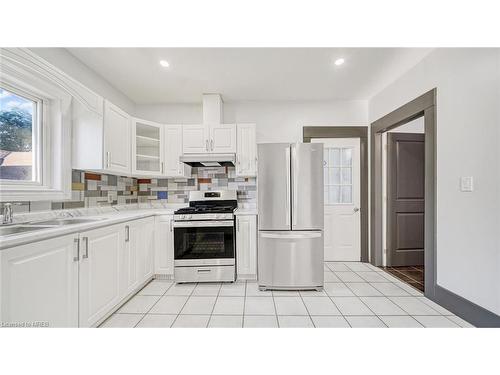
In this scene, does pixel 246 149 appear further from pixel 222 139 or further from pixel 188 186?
pixel 188 186

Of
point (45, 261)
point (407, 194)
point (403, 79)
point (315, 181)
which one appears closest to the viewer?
point (45, 261)

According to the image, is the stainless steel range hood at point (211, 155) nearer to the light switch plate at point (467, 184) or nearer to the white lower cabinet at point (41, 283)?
the white lower cabinet at point (41, 283)

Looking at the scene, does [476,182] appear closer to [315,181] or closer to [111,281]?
[315,181]

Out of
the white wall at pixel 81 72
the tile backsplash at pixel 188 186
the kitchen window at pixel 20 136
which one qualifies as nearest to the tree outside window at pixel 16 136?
the kitchen window at pixel 20 136

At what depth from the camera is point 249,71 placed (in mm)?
2559

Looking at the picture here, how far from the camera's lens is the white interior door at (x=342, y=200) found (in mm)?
3379

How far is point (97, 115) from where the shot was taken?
226 cm

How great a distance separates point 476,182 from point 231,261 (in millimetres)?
2423

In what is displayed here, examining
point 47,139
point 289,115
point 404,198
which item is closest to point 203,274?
point 47,139

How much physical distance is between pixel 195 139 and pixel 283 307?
235cm

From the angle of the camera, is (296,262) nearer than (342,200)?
Yes

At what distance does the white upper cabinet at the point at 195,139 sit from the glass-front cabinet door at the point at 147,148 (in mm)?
352

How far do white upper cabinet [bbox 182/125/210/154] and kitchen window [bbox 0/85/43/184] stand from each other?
1488 mm

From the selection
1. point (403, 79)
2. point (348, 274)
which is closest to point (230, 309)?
point (348, 274)
